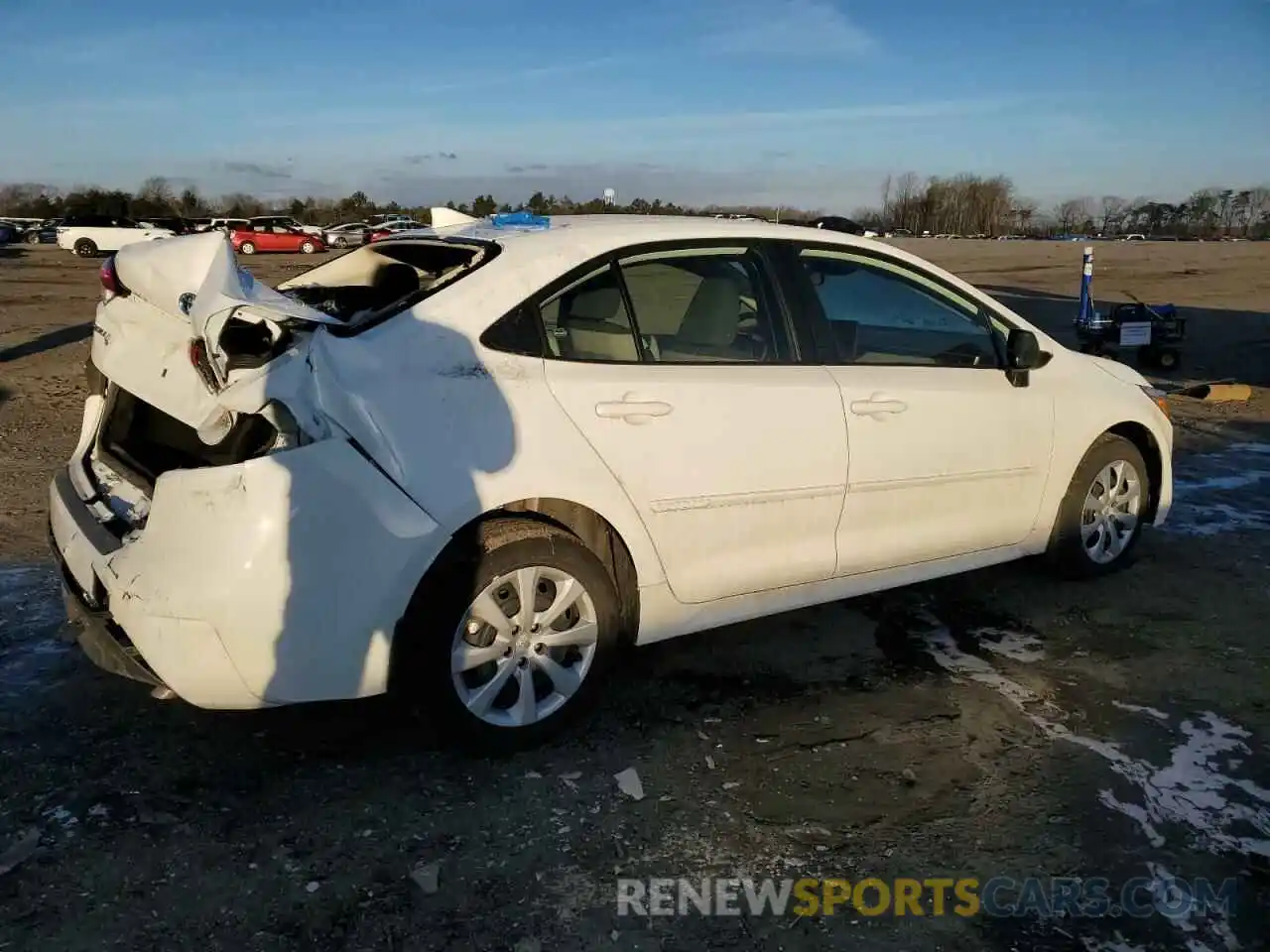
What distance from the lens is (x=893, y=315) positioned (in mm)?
4297

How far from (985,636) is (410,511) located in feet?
8.74

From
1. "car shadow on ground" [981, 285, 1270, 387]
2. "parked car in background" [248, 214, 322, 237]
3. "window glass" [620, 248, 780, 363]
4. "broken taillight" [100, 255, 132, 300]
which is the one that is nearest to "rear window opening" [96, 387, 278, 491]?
"broken taillight" [100, 255, 132, 300]

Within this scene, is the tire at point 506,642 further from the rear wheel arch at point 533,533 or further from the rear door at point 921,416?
the rear door at point 921,416

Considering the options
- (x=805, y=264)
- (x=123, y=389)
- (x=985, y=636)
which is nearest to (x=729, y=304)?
(x=805, y=264)

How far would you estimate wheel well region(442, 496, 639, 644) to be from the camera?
3.20 m

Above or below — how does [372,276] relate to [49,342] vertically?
above

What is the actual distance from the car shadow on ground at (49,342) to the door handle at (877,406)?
34.0 feet

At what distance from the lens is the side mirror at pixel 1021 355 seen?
4332 millimetres

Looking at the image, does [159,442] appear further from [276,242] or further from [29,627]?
[276,242]

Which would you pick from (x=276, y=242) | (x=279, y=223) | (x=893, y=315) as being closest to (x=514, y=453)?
(x=893, y=315)

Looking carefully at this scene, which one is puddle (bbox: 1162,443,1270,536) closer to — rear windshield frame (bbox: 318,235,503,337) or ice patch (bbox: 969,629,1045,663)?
ice patch (bbox: 969,629,1045,663)

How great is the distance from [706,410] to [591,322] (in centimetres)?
49

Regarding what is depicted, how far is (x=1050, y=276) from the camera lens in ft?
103

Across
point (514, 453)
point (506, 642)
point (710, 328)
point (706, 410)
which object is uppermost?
point (710, 328)
